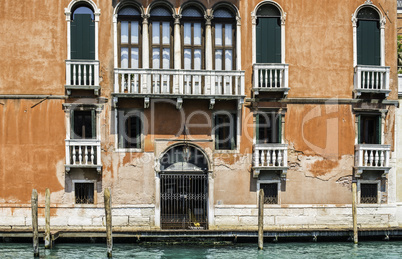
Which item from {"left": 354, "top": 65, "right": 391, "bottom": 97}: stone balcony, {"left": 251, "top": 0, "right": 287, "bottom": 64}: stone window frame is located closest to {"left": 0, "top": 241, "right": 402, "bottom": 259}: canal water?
{"left": 354, "top": 65, "right": 391, "bottom": 97}: stone balcony

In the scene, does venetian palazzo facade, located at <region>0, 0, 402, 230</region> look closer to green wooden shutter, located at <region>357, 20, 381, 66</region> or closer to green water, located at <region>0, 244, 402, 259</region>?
green wooden shutter, located at <region>357, 20, 381, 66</region>

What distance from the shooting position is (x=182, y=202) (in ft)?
56.7

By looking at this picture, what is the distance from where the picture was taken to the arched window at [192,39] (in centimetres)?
1748

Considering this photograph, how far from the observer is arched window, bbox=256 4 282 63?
17.6 meters

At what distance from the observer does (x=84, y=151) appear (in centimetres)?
1692

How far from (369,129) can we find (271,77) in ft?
11.0

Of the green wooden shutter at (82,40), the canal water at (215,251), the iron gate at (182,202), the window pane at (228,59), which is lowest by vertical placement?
the canal water at (215,251)

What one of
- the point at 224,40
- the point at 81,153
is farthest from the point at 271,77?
the point at 81,153

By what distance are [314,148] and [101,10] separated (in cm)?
704

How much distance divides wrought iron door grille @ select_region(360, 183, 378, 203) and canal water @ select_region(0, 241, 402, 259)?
5.60ft

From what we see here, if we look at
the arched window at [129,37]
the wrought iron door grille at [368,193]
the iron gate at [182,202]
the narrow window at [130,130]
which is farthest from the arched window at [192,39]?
the wrought iron door grille at [368,193]

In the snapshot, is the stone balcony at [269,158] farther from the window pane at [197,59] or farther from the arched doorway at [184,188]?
the window pane at [197,59]

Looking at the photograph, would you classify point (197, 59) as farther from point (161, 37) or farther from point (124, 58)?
point (124, 58)

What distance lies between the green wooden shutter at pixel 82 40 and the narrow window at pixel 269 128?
16.4ft
